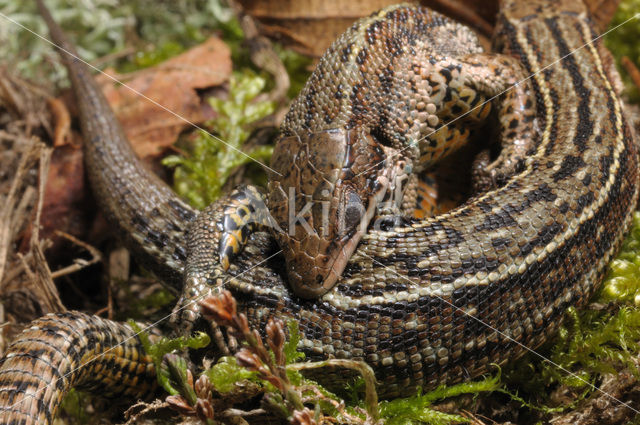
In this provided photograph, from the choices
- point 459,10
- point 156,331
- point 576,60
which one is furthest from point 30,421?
point 459,10

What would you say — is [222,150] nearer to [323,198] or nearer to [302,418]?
[323,198]

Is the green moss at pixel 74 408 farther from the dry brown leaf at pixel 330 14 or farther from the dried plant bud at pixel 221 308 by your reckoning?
the dry brown leaf at pixel 330 14

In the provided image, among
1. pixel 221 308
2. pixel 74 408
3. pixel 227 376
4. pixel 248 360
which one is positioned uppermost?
pixel 221 308

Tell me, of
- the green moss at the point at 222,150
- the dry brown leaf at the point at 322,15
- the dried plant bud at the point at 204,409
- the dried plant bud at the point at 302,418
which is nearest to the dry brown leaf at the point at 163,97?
the green moss at the point at 222,150

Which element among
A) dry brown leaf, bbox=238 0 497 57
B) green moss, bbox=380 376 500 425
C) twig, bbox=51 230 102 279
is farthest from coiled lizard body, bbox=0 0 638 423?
dry brown leaf, bbox=238 0 497 57

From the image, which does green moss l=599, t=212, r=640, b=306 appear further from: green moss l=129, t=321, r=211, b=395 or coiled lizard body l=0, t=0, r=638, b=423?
green moss l=129, t=321, r=211, b=395

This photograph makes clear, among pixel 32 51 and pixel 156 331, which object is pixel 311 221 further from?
pixel 32 51

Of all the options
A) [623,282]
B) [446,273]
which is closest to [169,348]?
[446,273]
